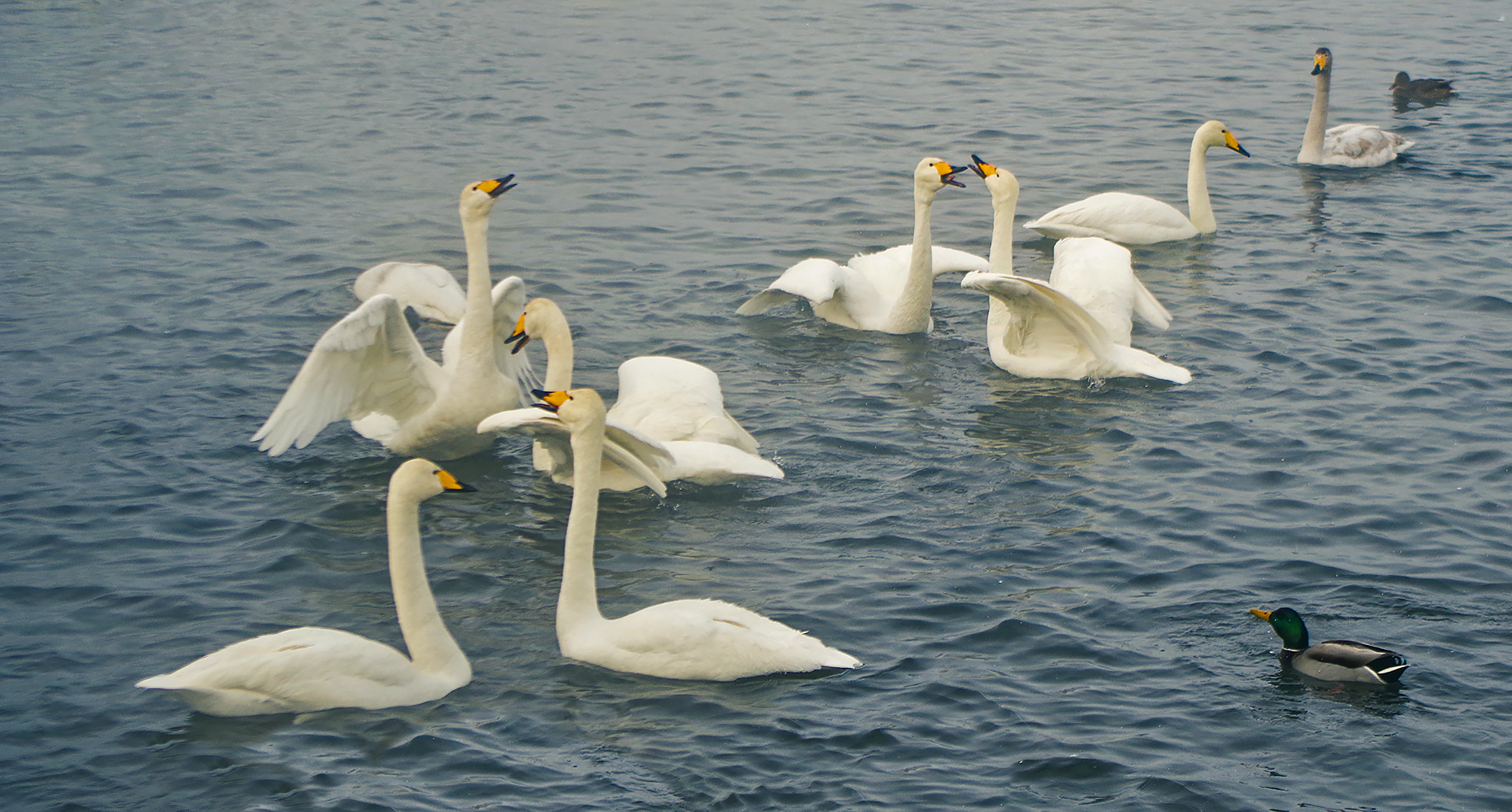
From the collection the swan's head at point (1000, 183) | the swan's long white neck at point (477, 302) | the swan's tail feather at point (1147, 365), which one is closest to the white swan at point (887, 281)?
the swan's head at point (1000, 183)

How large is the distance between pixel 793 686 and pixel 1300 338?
6.73m

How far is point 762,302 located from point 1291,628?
20.4ft

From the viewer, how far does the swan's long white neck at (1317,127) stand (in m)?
17.2

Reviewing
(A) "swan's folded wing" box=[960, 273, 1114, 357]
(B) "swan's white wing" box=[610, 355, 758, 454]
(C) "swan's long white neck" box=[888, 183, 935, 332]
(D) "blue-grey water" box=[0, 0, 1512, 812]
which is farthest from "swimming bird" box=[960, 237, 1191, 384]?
(B) "swan's white wing" box=[610, 355, 758, 454]

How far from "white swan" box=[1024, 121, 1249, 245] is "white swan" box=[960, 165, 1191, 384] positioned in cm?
192

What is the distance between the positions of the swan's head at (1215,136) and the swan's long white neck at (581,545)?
31.4ft

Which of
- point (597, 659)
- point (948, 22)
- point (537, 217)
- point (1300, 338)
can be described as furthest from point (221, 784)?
point (948, 22)

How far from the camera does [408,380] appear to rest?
9797mm

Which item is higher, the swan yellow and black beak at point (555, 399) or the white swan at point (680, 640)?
the swan yellow and black beak at point (555, 399)

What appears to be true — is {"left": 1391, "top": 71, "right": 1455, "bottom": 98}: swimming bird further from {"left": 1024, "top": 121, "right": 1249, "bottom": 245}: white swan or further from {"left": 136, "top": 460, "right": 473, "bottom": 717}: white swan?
{"left": 136, "top": 460, "right": 473, "bottom": 717}: white swan

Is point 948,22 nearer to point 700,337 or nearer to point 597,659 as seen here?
point 700,337

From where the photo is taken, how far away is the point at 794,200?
16.5 meters

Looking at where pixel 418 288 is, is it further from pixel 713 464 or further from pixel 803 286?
pixel 713 464

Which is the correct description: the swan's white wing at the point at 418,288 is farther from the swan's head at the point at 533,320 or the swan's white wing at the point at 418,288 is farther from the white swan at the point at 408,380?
the swan's head at the point at 533,320
